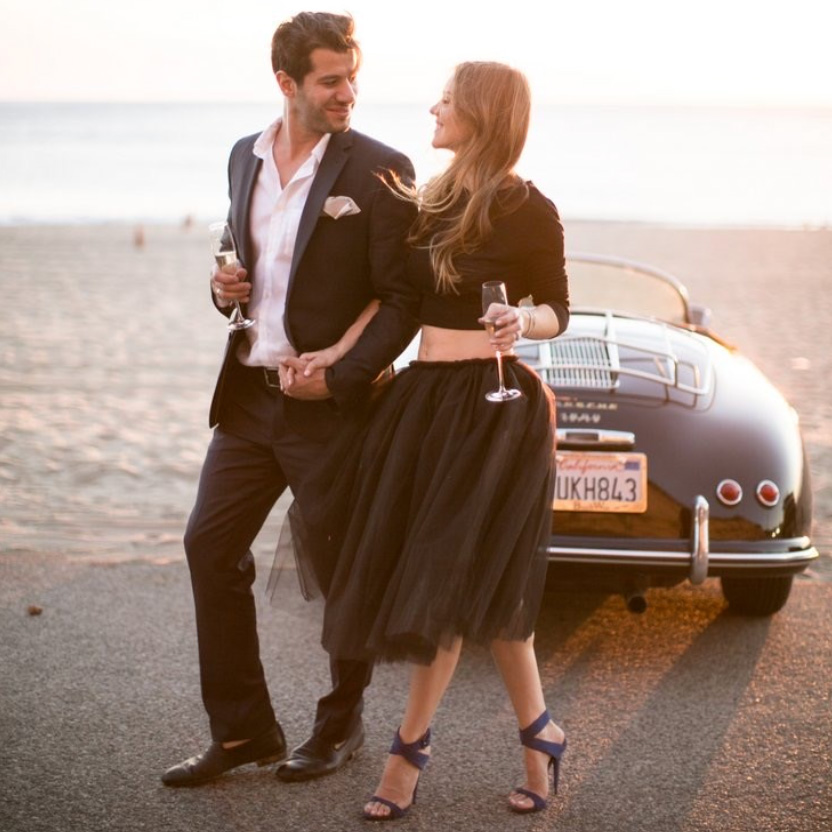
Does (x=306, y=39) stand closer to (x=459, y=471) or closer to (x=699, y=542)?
(x=459, y=471)

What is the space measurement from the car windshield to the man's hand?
314 cm

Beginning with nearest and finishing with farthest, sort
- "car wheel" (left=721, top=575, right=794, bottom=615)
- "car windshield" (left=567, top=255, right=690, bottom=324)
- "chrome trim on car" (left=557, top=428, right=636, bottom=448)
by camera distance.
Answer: "chrome trim on car" (left=557, top=428, right=636, bottom=448)
"car wheel" (left=721, top=575, right=794, bottom=615)
"car windshield" (left=567, top=255, right=690, bottom=324)

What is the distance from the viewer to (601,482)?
185 inches

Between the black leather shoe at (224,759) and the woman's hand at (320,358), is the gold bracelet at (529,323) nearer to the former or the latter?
the woman's hand at (320,358)

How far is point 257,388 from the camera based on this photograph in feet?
12.6

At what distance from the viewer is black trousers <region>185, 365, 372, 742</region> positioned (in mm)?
3746

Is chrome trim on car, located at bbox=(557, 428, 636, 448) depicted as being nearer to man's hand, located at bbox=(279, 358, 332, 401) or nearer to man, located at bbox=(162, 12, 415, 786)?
man, located at bbox=(162, 12, 415, 786)

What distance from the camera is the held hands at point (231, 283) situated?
142 inches

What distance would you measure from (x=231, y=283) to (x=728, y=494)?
214 cm

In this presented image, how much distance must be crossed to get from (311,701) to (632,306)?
3062mm

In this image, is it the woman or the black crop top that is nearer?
the woman

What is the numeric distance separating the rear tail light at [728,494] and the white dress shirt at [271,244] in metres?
1.85

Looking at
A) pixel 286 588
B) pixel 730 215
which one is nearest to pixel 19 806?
pixel 286 588

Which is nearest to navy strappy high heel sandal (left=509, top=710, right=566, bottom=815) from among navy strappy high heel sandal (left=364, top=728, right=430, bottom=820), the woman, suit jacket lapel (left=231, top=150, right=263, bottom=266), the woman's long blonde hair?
the woman
